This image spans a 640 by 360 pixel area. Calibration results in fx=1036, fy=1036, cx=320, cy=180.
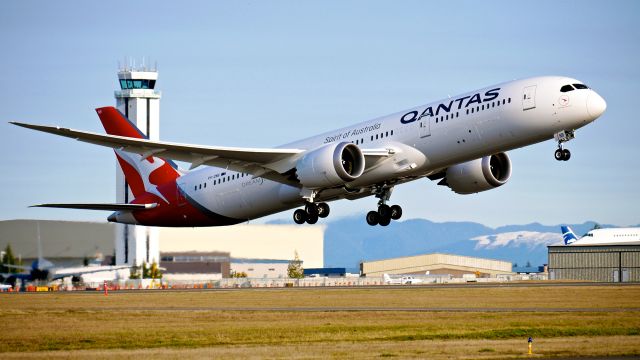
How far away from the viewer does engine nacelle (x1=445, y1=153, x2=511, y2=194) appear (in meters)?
53.3

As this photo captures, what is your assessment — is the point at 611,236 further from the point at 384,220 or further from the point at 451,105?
the point at 451,105

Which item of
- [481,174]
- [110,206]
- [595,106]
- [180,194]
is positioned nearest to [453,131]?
[595,106]

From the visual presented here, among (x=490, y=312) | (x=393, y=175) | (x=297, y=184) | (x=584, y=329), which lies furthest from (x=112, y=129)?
(x=584, y=329)

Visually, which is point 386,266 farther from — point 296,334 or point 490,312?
point 296,334

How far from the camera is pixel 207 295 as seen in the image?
211 feet

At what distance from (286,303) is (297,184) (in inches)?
257

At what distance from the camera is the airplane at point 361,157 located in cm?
4425

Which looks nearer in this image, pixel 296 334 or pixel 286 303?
pixel 296 334

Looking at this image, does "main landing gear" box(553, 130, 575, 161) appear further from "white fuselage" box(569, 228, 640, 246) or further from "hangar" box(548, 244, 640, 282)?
"white fuselage" box(569, 228, 640, 246)

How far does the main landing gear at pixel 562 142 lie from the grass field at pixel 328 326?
6763mm

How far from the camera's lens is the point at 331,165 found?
47.9m

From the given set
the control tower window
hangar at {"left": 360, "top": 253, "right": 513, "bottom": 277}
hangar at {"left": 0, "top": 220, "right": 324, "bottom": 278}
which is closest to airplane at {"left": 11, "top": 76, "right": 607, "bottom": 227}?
hangar at {"left": 0, "top": 220, "right": 324, "bottom": 278}

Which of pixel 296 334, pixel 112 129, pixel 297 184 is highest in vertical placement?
pixel 112 129

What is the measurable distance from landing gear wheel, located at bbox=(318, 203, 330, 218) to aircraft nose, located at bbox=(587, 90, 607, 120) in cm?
1515
